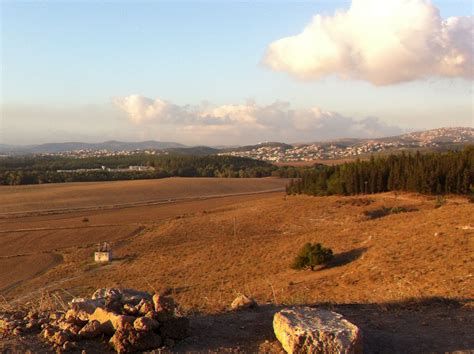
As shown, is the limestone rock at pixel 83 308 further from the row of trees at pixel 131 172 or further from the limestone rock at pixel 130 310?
the row of trees at pixel 131 172

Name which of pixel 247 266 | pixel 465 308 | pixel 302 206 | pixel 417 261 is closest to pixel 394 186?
pixel 302 206

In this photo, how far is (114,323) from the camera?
621 cm

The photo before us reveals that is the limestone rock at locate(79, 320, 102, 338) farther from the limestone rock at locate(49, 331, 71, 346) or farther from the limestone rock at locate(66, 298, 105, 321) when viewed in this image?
the limestone rock at locate(66, 298, 105, 321)

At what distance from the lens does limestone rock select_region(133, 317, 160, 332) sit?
19.8 ft

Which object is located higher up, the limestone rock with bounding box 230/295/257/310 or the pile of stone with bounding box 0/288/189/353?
the pile of stone with bounding box 0/288/189/353

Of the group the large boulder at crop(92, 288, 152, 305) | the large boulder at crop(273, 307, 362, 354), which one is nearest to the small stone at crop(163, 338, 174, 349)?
the large boulder at crop(92, 288, 152, 305)

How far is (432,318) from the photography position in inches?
323

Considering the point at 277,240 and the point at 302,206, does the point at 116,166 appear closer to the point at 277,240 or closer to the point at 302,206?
the point at 302,206

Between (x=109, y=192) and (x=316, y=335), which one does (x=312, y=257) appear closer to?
(x=316, y=335)

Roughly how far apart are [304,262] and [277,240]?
842cm

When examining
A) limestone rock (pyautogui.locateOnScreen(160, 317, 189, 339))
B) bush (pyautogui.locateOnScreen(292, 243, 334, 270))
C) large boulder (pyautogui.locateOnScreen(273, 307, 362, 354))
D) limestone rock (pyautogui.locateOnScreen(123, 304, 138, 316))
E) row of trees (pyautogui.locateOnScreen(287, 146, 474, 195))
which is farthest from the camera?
row of trees (pyautogui.locateOnScreen(287, 146, 474, 195))

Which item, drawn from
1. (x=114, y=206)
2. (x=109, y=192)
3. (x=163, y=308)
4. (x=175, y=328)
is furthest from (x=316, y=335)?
(x=109, y=192)

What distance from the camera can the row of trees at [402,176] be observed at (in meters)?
39.6

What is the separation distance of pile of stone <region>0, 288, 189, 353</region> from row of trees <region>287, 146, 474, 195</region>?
37722 millimetres
